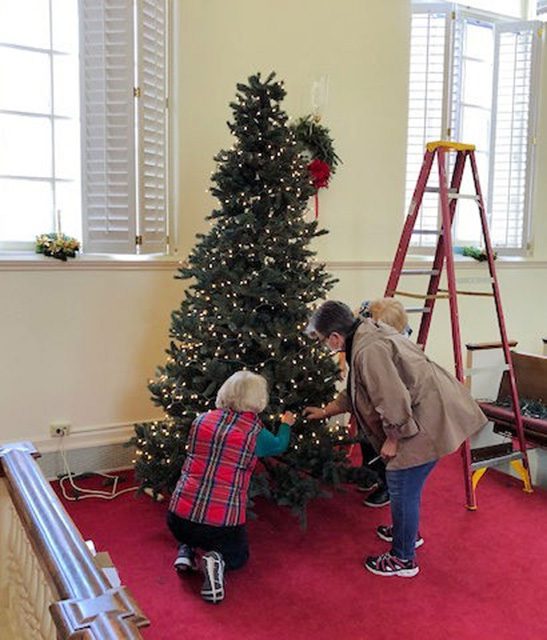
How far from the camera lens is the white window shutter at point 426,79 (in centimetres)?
495

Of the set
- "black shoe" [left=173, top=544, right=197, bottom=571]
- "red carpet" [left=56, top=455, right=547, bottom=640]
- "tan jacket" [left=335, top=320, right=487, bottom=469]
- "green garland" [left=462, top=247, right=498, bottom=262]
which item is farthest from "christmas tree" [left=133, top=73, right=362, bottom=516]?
"green garland" [left=462, top=247, right=498, bottom=262]

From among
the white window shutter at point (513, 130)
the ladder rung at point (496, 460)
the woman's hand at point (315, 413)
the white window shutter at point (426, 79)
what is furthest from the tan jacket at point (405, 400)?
the white window shutter at point (513, 130)

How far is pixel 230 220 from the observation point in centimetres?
328

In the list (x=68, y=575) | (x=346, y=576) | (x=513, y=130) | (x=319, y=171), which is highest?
(x=513, y=130)

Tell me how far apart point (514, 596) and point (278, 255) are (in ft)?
6.14

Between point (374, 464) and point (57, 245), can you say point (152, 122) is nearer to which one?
point (57, 245)

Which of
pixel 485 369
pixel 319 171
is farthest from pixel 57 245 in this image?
pixel 485 369

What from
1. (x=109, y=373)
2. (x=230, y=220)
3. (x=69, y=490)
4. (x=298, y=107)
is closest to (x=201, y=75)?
(x=298, y=107)

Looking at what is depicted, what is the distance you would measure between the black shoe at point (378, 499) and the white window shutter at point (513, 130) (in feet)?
9.35

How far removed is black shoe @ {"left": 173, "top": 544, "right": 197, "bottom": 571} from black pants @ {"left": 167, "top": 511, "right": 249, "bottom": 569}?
1.6 inches

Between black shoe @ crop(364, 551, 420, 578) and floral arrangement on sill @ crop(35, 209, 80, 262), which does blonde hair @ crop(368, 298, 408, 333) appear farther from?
floral arrangement on sill @ crop(35, 209, 80, 262)

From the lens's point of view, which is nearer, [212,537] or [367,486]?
[212,537]

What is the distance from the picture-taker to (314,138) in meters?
4.49

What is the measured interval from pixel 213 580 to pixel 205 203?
8.00 feet
